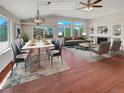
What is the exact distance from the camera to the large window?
10859 millimetres

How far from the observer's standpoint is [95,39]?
1072 cm

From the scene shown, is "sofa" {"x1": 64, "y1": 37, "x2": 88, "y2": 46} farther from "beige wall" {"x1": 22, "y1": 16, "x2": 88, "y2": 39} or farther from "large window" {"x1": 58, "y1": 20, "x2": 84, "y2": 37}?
"beige wall" {"x1": 22, "y1": 16, "x2": 88, "y2": 39}

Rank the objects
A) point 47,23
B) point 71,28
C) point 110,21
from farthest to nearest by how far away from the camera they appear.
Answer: point 71,28 → point 47,23 → point 110,21

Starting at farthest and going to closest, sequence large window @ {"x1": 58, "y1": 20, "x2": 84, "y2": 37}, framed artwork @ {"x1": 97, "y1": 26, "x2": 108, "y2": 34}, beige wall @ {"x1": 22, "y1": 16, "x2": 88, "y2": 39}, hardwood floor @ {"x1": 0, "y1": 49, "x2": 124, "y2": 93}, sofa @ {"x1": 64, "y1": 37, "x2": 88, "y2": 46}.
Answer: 1. large window @ {"x1": 58, "y1": 20, "x2": 84, "y2": 37}
2. sofa @ {"x1": 64, "y1": 37, "x2": 88, "y2": 46}
3. beige wall @ {"x1": 22, "y1": 16, "x2": 88, "y2": 39}
4. framed artwork @ {"x1": 97, "y1": 26, "x2": 108, "y2": 34}
5. hardwood floor @ {"x1": 0, "y1": 49, "x2": 124, "y2": 93}

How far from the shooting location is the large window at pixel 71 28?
1086 centimetres

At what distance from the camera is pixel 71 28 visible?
1122 cm

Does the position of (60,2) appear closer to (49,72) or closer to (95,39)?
(49,72)

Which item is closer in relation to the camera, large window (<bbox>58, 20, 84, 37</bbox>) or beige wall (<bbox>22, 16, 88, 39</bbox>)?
beige wall (<bbox>22, 16, 88, 39</bbox>)

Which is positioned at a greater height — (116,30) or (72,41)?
(116,30)

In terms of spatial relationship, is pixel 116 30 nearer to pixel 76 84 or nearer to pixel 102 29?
pixel 102 29

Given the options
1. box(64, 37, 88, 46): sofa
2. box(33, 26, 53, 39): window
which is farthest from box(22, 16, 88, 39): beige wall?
box(64, 37, 88, 46): sofa

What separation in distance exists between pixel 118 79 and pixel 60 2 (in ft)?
13.2

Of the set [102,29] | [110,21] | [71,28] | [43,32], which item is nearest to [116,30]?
[110,21]

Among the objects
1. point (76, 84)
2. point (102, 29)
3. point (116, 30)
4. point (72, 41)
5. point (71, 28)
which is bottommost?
point (76, 84)
